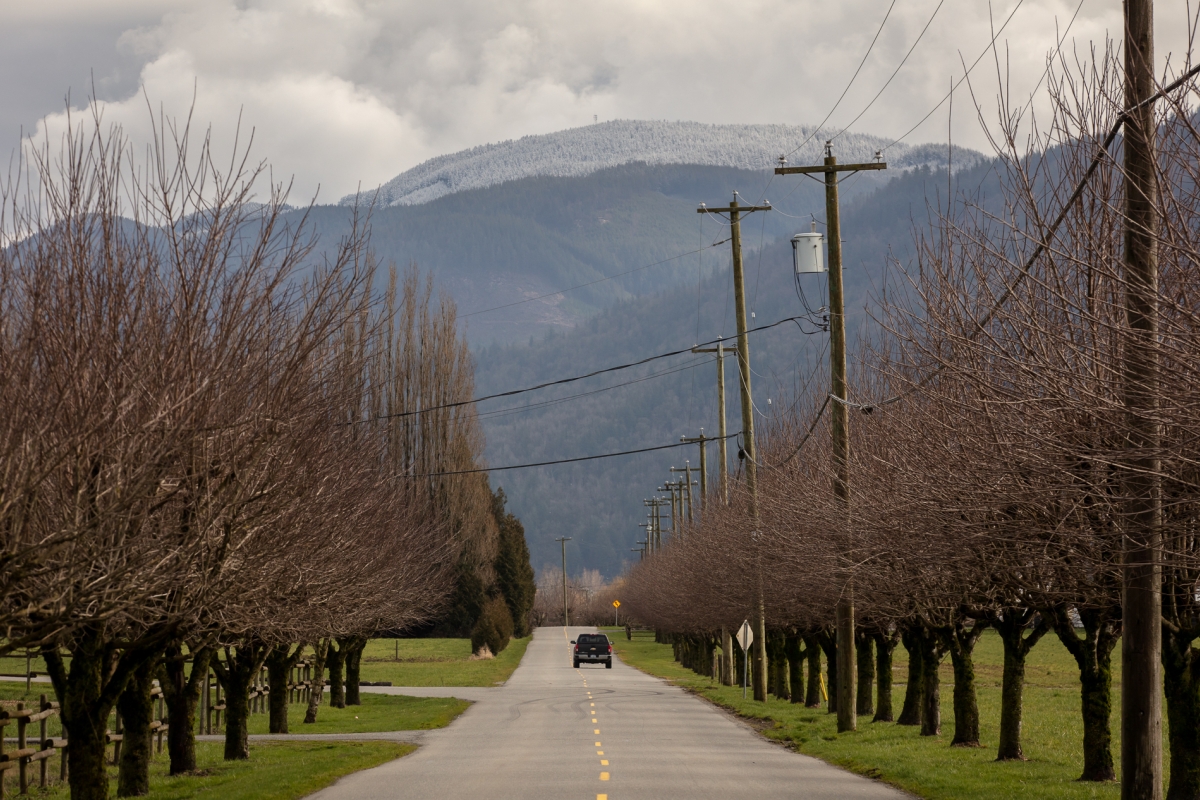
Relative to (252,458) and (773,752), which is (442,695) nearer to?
(773,752)

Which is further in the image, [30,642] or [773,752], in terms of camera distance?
[773,752]

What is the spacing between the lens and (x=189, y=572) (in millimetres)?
11484

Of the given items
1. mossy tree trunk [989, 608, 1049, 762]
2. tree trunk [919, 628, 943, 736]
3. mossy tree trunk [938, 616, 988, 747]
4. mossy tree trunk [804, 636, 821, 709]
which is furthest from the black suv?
mossy tree trunk [989, 608, 1049, 762]

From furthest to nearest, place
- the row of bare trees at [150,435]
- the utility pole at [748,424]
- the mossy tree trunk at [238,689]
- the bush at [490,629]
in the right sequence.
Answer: the bush at [490,629] < the utility pole at [748,424] < the mossy tree trunk at [238,689] < the row of bare trees at [150,435]

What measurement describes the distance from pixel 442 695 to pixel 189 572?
109ft

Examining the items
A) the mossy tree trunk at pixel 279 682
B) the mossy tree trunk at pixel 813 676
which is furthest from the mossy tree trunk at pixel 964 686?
the mossy tree trunk at pixel 279 682

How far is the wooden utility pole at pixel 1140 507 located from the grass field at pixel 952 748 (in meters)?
3.90

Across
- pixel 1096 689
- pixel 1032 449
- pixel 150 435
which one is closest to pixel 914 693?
pixel 1096 689

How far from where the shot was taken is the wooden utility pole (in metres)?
9.72

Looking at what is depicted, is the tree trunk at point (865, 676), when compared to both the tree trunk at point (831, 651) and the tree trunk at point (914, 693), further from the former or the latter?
the tree trunk at point (914, 693)

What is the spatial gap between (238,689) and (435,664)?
46021 mm

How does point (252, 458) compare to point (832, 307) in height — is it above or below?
below

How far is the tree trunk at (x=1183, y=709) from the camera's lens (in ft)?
42.4

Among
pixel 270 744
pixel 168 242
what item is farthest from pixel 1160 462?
pixel 270 744
